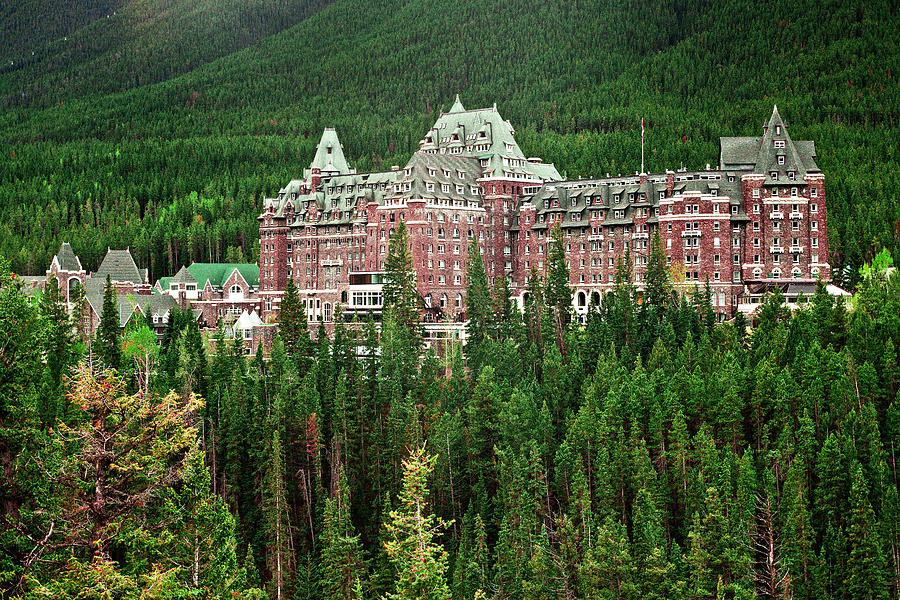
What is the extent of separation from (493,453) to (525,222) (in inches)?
2009

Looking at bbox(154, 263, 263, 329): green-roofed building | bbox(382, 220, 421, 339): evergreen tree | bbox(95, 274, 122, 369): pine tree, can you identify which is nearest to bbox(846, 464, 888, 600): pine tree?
bbox(382, 220, 421, 339): evergreen tree

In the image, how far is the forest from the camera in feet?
133

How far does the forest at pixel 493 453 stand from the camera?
133 feet

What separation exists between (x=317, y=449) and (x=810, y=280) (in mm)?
57662

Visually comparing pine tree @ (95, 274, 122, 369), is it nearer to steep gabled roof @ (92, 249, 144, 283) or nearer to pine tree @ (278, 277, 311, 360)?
pine tree @ (278, 277, 311, 360)

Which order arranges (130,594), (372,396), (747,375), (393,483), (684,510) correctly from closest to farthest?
Result: 1. (130,594)
2. (684,510)
3. (747,375)
4. (393,483)
5. (372,396)

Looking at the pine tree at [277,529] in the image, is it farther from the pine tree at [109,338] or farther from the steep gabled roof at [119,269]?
the steep gabled roof at [119,269]

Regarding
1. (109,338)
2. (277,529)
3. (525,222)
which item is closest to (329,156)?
(525,222)

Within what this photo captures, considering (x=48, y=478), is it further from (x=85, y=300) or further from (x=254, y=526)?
(x=85, y=300)

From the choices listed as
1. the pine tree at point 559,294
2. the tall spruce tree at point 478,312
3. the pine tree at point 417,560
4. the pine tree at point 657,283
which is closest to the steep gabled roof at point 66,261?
the tall spruce tree at point 478,312

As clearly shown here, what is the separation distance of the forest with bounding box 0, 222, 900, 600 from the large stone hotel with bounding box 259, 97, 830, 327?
649cm

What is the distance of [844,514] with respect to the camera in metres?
74.5

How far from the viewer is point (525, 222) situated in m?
140

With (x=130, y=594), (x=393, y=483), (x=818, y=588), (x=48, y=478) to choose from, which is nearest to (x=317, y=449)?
(x=393, y=483)
